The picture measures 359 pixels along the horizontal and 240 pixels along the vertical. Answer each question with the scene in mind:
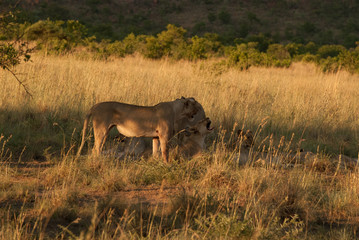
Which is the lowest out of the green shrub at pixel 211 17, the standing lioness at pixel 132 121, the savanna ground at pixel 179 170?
the savanna ground at pixel 179 170

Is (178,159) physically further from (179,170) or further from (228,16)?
(228,16)

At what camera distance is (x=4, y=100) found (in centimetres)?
862

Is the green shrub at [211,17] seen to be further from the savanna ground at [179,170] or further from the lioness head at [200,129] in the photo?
the lioness head at [200,129]

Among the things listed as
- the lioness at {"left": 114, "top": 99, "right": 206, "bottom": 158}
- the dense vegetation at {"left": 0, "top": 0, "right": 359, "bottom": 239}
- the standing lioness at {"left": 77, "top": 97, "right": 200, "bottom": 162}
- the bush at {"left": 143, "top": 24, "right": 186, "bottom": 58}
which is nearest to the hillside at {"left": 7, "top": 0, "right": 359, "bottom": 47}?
the bush at {"left": 143, "top": 24, "right": 186, "bottom": 58}

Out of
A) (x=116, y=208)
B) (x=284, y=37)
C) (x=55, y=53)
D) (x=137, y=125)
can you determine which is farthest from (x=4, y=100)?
(x=284, y=37)

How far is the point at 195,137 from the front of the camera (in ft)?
22.3

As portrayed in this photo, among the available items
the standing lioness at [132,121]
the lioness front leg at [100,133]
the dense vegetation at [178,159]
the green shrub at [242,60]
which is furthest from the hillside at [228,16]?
the lioness front leg at [100,133]

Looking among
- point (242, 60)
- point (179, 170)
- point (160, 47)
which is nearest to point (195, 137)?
point (179, 170)

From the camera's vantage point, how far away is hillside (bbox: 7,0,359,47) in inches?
1770

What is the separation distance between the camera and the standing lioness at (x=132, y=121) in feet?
19.2

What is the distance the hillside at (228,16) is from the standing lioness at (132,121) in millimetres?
36227

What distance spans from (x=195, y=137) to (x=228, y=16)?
147 feet

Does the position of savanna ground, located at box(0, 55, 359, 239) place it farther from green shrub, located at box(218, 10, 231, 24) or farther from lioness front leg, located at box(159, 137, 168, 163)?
green shrub, located at box(218, 10, 231, 24)

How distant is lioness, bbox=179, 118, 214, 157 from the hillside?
117ft
